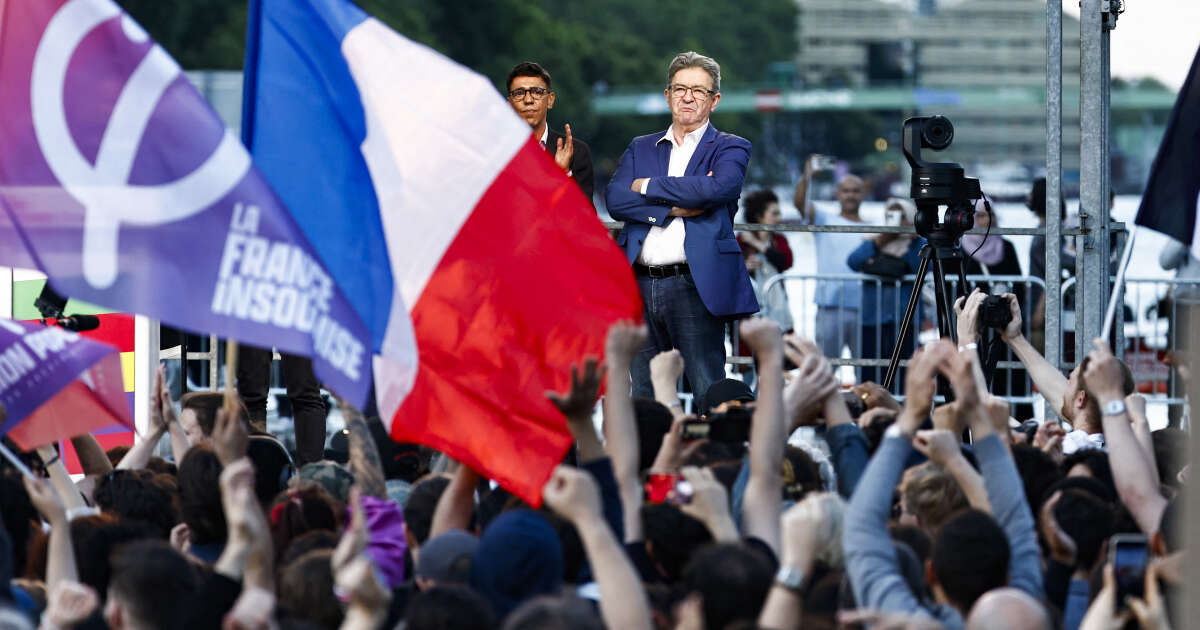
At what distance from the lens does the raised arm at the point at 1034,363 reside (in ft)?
23.9

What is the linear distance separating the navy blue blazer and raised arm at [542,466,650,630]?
154 inches

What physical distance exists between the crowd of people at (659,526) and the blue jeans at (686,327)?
56.6 inches

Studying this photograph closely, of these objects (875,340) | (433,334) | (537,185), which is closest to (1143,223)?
(537,185)

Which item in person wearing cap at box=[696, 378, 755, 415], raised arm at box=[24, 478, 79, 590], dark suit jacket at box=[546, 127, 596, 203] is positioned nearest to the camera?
raised arm at box=[24, 478, 79, 590]

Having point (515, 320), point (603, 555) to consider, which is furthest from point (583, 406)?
point (603, 555)

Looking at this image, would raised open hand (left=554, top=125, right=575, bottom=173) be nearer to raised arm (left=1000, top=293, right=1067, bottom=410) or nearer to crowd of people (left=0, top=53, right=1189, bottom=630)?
crowd of people (left=0, top=53, right=1189, bottom=630)

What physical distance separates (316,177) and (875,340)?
6444 mm

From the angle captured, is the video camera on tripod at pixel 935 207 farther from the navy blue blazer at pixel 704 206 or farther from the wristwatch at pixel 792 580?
the wristwatch at pixel 792 580

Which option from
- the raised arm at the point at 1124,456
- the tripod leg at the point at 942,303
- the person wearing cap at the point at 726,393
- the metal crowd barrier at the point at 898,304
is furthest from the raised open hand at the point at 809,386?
the metal crowd barrier at the point at 898,304

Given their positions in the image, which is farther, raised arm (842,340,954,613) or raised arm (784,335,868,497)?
raised arm (784,335,868,497)

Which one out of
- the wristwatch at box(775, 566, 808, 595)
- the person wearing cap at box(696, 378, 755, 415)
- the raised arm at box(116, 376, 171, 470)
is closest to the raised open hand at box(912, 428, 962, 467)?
the wristwatch at box(775, 566, 808, 595)

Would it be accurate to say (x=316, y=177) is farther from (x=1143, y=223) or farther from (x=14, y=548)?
(x=1143, y=223)

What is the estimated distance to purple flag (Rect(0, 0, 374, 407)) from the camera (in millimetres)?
5090

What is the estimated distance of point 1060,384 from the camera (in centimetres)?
748
